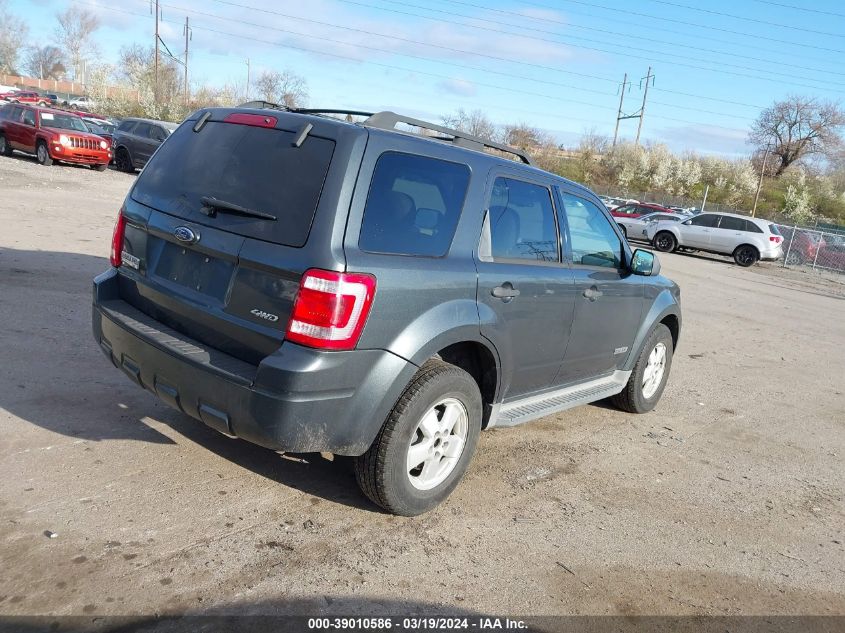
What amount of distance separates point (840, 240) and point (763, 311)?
15.9 m

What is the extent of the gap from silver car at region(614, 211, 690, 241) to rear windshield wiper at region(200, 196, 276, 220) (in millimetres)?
25448

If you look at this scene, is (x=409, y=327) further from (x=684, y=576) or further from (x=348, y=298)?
(x=684, y=576)

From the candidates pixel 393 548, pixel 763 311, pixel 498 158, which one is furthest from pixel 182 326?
pixel 763 311

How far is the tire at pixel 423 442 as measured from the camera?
3.35m

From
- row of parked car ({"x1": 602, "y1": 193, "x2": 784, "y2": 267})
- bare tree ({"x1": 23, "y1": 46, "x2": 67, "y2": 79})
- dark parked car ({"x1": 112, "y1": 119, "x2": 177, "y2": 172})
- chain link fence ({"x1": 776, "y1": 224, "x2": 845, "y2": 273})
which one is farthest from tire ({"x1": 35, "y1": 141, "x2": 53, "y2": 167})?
bare tree ({"x1": 23, "y1": 46, "x2": 67, "y2": 79})

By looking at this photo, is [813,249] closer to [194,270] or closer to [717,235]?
[717,235]

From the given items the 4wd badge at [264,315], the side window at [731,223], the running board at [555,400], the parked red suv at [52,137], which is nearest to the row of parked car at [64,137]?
the parked red suv at [52,137]

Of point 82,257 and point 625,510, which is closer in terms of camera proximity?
point 625,510

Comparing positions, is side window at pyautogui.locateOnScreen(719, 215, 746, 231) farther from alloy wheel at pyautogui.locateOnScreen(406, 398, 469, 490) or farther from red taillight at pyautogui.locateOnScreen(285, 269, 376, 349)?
red taillight at pyautogui.locateOnScreen(285, 269, 376, 349)

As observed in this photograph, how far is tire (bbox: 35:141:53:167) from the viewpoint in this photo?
20734 millimetres

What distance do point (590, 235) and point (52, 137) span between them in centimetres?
2020

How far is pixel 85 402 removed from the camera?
451 cm

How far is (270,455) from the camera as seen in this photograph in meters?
4.13

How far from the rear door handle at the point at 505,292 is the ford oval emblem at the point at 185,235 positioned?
5.08ft
